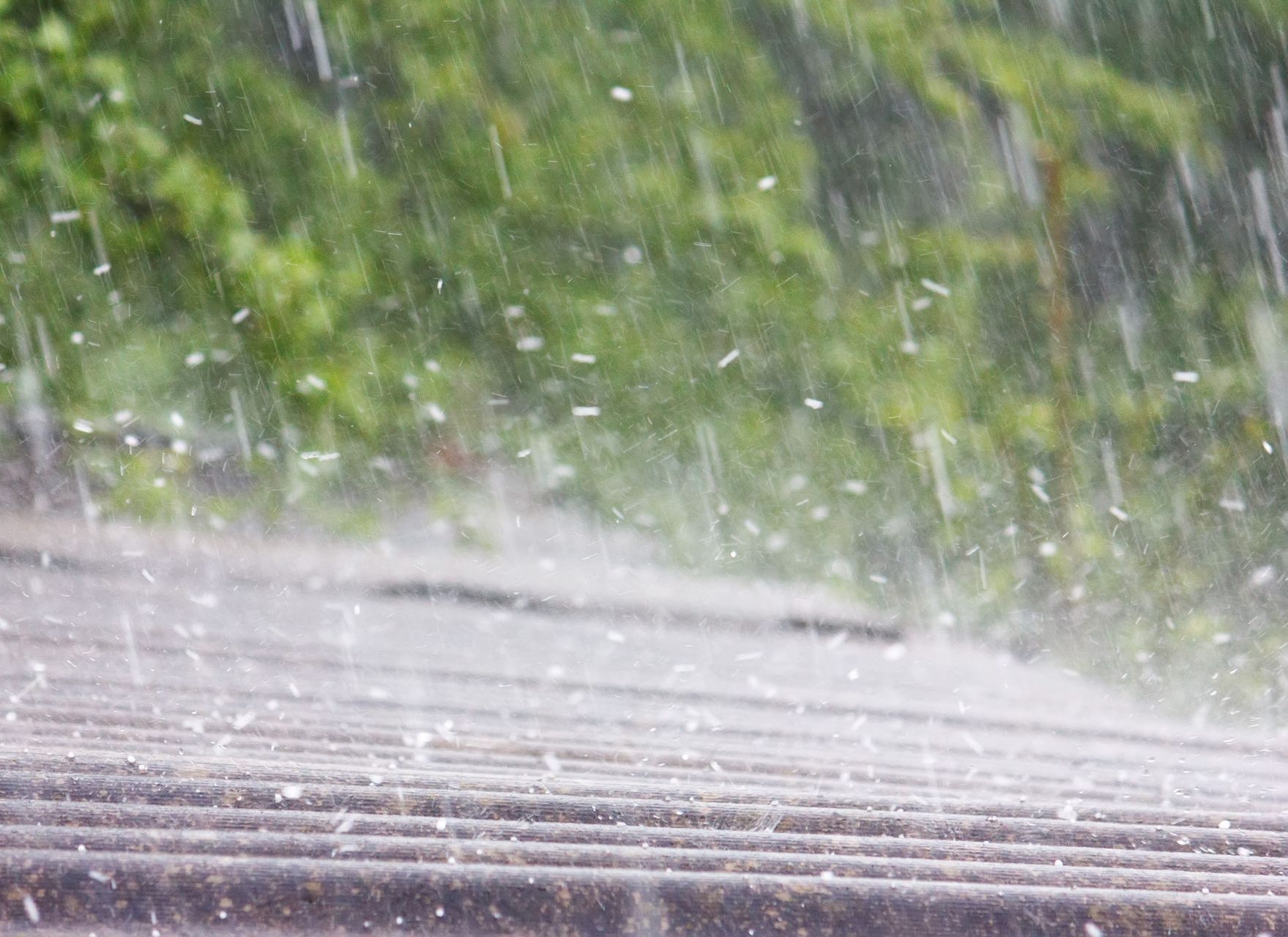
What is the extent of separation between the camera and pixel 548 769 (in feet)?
6.24

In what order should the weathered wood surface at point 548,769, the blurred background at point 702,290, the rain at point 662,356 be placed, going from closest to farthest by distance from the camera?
the weathered wood surface at point 548,769, the rain at point 662,356, the blurred background at point 702,290

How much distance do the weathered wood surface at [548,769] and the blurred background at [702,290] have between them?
5.04ft

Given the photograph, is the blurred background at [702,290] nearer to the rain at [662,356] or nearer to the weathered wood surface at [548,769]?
the rain at [662,356]

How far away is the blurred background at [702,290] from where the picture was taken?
17.0 feet

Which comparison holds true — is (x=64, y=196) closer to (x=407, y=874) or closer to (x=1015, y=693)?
(x=1015, y=693)

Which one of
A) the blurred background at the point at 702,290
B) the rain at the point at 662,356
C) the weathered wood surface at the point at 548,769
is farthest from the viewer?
the blurred background at the point at 702,290

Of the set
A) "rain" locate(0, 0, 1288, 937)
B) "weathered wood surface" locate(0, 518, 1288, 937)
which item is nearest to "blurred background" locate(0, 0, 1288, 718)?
"rain" locate(0, 0, 1288, 937)

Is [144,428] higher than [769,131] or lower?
lower

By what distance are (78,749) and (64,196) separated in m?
4.14

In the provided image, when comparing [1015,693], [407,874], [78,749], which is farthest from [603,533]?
[407,874]

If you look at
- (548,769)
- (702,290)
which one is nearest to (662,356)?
(702,290)

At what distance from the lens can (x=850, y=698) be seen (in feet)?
10.4

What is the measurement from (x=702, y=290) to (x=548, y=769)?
4.60 meters

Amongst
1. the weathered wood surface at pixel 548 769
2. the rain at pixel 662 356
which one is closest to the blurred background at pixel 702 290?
the rain at pixel 662 356
